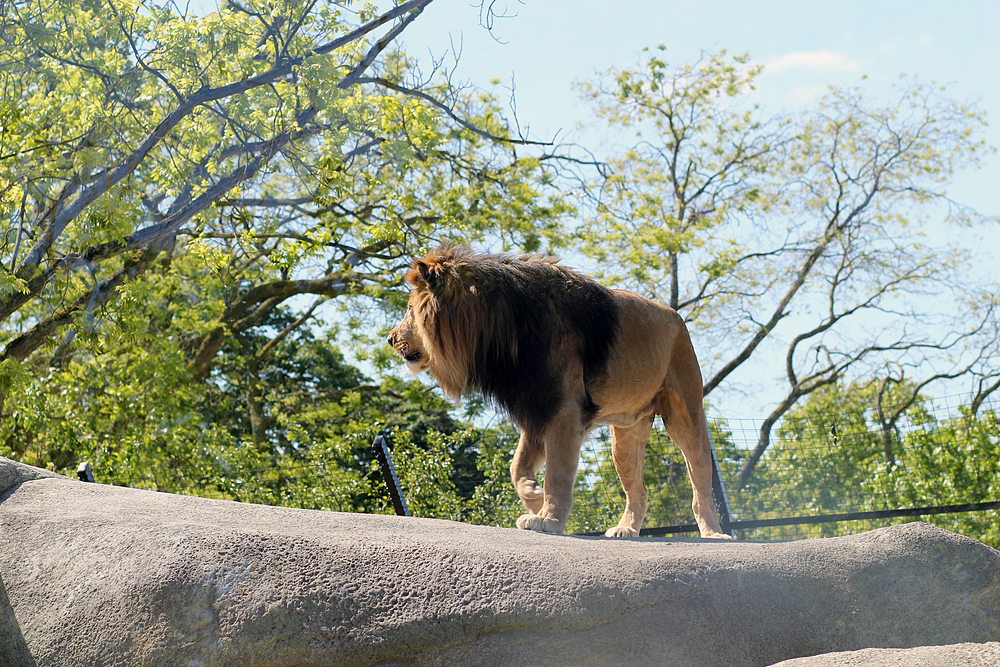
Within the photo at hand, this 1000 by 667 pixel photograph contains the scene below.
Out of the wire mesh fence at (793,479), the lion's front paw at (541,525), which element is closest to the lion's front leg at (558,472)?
the lion's front paw at (541,525)

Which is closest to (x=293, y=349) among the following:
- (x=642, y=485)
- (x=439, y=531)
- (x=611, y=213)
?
(x=611, y=213)

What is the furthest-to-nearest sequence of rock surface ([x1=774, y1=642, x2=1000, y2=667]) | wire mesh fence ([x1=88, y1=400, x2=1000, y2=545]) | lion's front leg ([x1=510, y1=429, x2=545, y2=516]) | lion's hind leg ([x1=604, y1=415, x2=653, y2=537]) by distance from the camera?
wire mesh fence ([x1=88, y1=400, x2=1000, y2=545]) → lion's hind leg ([x1=604, y1=415, x2=653, y2=537]) → lion's front leg ([x1=510, y1=429, x2=545, y2=516]) → rock surface ([x1=774, y1=642, x2=1000, y2=667])

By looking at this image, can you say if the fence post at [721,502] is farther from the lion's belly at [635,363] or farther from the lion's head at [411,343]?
the lion's head at [411,343]

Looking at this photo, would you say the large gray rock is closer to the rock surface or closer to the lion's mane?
the rock surface

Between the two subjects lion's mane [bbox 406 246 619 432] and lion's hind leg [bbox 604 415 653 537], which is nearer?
lion's mane [bbox 406 246 619 432]

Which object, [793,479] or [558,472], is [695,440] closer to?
[558,472]

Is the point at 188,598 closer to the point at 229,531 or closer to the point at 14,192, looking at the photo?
the point at 229,531

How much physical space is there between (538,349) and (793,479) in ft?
18.4

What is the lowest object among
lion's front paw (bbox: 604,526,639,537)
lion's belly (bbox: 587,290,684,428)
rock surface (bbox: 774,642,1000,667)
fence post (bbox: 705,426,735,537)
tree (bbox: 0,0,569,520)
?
rock surface (bbox: 774,642,1000,667)

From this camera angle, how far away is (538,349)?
144 inches

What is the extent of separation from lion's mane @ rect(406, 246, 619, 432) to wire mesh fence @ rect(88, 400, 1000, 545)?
3661mm

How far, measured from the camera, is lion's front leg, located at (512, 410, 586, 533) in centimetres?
344

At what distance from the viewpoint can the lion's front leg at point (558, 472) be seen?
344cm

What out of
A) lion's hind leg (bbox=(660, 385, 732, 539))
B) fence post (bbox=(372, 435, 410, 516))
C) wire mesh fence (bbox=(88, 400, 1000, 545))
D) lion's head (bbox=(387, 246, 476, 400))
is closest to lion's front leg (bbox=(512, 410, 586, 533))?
lion's head (bbox=(387, 246, 476, 400))
